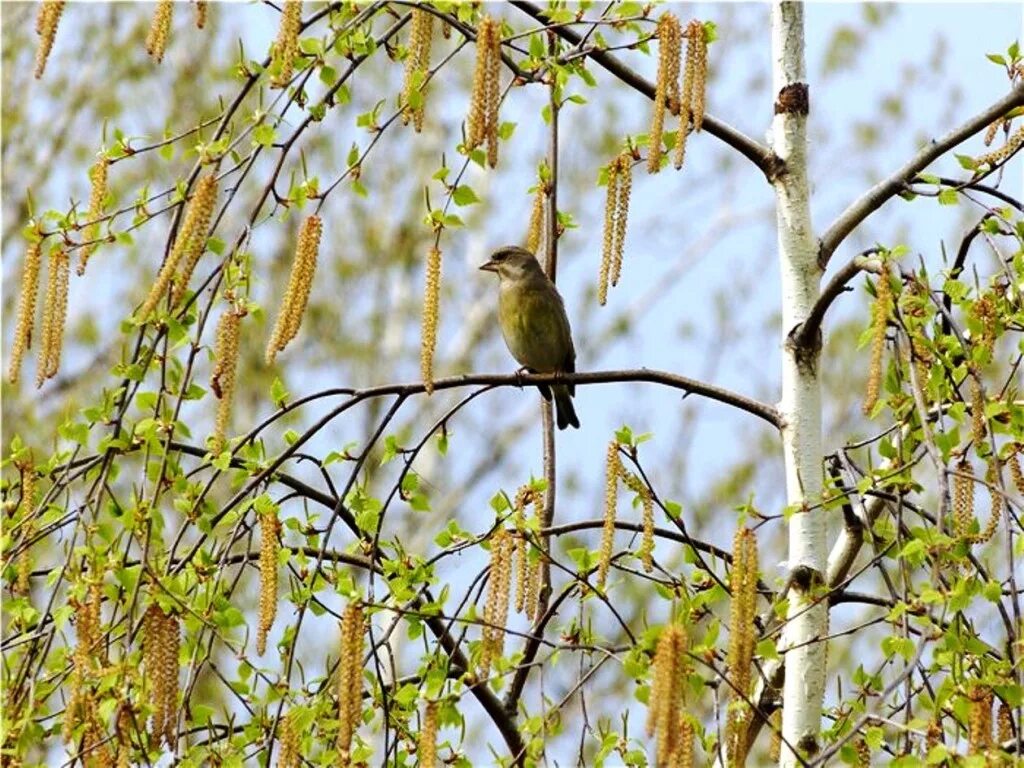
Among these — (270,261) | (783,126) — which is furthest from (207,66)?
(783,126)

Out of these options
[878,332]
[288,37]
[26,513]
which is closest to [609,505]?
[878,332]

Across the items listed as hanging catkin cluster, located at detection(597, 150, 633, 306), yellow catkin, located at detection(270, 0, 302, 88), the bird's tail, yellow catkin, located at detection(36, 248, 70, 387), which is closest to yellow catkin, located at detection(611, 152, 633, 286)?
hanging catkin cluster, located at detection(597, 150, 633, 306)

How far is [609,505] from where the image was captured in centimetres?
360

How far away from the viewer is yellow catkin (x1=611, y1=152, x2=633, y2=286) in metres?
4.03

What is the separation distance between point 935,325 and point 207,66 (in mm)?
11268

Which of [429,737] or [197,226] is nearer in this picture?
[429,737]

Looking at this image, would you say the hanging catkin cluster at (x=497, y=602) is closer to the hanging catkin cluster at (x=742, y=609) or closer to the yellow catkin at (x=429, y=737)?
the yellow catkin at (x=429, y=737)

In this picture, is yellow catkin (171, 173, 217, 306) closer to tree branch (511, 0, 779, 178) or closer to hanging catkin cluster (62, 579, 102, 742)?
hanging catkin cluster (62, 579, 102, 742)

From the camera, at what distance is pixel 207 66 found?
46.9 feet

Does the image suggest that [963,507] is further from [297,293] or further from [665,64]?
[297,293]

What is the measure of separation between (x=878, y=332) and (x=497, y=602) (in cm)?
97

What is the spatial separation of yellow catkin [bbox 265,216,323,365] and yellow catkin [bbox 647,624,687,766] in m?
1.13

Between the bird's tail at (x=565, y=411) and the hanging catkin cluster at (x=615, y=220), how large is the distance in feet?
11.3

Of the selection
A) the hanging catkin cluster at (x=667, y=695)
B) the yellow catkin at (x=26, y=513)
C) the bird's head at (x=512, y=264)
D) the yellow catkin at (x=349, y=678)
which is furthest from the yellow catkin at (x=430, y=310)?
the bird's head at (x=512, y=264)
